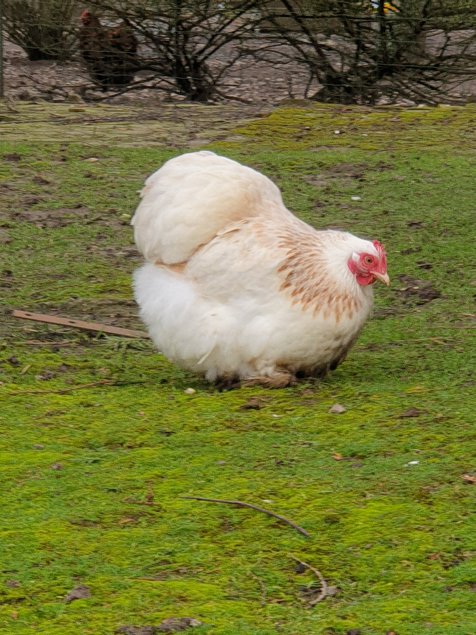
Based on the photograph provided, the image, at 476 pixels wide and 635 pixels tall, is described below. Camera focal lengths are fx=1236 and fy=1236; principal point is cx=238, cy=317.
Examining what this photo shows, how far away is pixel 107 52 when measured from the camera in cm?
1148

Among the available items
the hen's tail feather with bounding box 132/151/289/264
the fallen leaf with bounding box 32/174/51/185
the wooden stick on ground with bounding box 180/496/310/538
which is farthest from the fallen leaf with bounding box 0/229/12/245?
the wooden stick on ground with bounding box 180/496/310/538

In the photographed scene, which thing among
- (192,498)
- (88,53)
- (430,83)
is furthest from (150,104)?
(192,498)

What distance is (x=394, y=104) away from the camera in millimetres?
11195

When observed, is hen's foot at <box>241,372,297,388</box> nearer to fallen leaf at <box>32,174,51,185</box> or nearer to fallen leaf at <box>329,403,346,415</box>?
fallen leaf at <box>329,403,346,415</box>

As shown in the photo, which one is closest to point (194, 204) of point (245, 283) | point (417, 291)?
point (245, 283)

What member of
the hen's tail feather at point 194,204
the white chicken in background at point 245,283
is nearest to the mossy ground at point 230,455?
the white chicken in background at point 245,283

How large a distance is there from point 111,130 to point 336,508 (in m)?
6.53

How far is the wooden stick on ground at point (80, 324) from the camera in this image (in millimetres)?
5863

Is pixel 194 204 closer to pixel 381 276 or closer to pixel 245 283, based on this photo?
pixel 245 283

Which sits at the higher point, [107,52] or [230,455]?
[107,52]

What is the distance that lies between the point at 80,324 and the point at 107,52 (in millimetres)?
6114

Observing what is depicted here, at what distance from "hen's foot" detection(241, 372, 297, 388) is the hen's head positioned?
47cm

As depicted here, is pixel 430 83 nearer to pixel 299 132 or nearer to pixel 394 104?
pixel 394 104

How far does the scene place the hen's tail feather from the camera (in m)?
5.05
